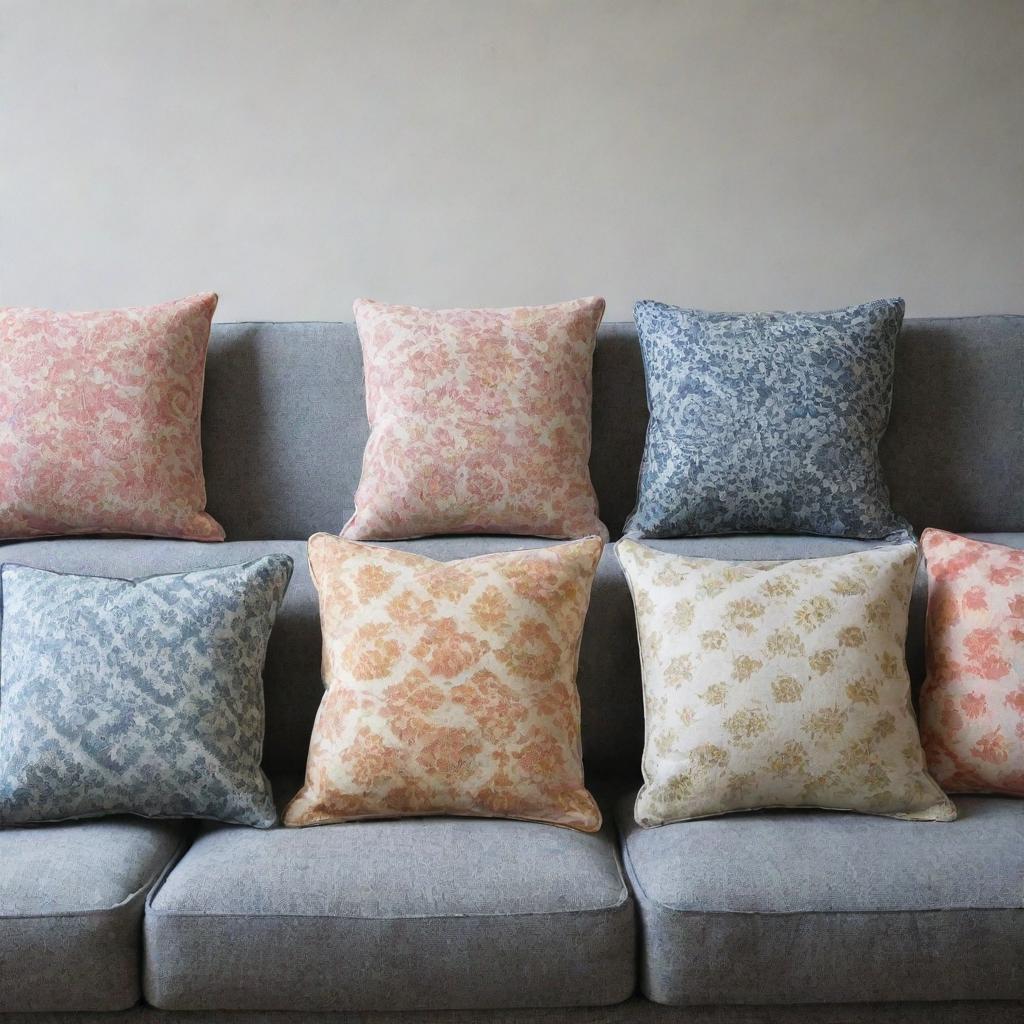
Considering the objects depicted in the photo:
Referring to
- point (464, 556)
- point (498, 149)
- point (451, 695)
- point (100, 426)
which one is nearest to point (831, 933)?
point (451, 695)

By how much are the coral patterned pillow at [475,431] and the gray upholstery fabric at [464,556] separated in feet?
0.25

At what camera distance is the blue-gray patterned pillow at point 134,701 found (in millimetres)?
1571

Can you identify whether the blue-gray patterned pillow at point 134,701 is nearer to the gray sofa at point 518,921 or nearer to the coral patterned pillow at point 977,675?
the gray sofa at point 518,921

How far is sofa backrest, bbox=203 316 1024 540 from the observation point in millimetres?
2102

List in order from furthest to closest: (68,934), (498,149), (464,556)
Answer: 1. (498,149)
2. (464,556)
3. (68,934)

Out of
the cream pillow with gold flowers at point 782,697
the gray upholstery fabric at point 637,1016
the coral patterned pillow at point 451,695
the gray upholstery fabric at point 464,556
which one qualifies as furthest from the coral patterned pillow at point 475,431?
the gray upholstery fabric at point 637,1016

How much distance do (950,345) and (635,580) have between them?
2.92ft

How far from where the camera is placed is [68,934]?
1.38 metres

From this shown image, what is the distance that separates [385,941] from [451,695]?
0.37 meters

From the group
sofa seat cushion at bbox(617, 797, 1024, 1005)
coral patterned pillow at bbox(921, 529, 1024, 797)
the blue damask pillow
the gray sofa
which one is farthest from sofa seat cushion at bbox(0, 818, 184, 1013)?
coral patterned pillow at bbox(921, 529, 1024, 797)

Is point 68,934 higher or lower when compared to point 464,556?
lower

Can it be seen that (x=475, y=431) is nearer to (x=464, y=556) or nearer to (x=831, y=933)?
(x=464, y=556)

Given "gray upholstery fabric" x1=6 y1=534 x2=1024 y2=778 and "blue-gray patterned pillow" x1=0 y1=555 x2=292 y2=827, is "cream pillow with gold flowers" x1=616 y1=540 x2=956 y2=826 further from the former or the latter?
"blue-gray patterned pillow" x1=0 y1=555 x2=292 y2=827

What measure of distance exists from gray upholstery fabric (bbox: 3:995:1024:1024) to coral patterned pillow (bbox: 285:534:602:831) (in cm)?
27
